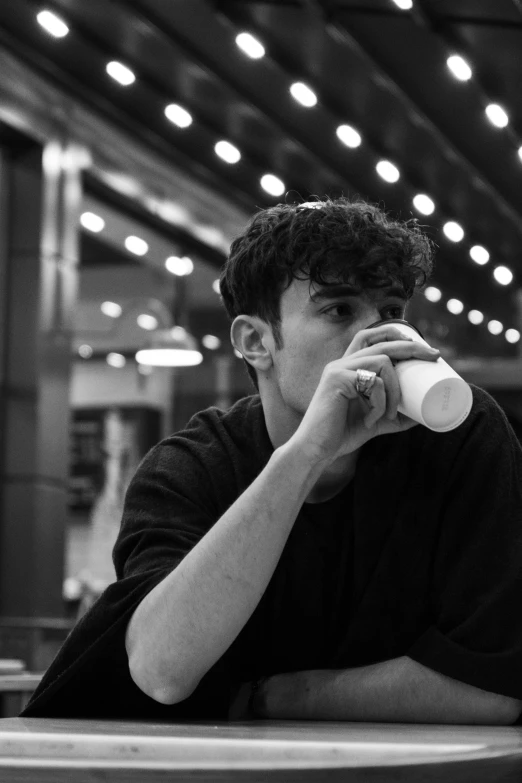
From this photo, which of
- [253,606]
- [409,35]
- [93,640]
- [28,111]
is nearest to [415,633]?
[253,606]

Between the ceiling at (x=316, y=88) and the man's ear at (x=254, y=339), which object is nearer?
the man's ear at (x=254, y=339)

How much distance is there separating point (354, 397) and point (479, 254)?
10.1 m

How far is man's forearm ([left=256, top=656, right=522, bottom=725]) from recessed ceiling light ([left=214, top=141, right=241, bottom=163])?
26.3ft

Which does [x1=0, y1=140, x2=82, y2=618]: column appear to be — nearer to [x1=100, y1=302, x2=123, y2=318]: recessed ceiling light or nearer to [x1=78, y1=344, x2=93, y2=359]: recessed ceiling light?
[x1=100, y1=302, x2=123, y2=318]: recessed ceiling light

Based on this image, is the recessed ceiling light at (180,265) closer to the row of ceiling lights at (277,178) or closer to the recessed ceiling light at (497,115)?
the row of ceiling lights at (277,178)

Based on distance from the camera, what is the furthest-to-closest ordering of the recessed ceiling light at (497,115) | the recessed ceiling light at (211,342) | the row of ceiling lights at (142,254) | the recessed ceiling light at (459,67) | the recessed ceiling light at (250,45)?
1. the recessed ceiling light at (211,342)
2. the row of ceiling lights at (142,254)
3. the recessed ceiling light at (497,115)
4. the recessed ceiling light at (250,45)
5. the recessed ceiling light at (459,67)

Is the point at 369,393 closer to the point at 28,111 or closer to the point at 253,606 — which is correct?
the point at 253,606

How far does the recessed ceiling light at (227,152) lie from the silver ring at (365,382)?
795 centimetres

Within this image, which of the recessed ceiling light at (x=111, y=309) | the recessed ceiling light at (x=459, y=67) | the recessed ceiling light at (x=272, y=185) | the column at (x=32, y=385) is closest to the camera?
the recessed ceiling light at (x=459, y=67)

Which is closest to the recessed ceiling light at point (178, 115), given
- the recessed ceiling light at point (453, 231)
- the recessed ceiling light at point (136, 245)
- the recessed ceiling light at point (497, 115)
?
the recessed ceiling light at point (497, 115)

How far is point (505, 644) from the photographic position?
1438mm

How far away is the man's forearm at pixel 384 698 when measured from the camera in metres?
1.42

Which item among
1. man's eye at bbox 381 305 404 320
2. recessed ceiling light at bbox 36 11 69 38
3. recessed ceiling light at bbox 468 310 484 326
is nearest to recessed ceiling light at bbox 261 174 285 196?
recessed ceiling light at bbox 36 11 69 38

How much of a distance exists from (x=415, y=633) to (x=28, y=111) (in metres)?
7.50
